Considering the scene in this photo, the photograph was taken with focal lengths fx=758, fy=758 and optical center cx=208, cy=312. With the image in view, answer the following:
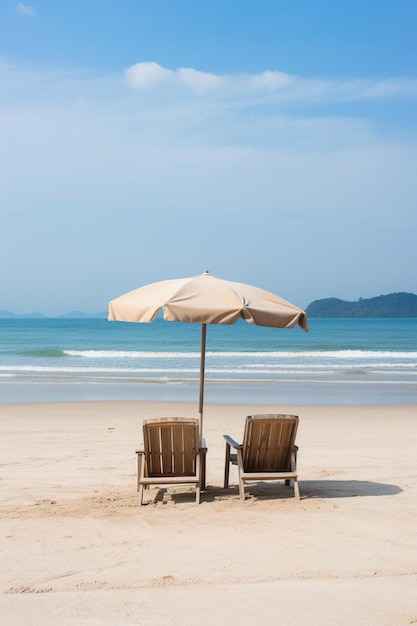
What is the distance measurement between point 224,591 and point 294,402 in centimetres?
1240

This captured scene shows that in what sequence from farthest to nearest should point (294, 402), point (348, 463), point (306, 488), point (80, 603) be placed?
point (294, 402) < point (348, 463) < point (306, 488) < point (80, 603)

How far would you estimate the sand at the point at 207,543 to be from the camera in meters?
4.46

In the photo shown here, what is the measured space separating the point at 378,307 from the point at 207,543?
115m

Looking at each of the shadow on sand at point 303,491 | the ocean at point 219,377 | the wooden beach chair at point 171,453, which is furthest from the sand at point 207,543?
the ocean at point 219,377

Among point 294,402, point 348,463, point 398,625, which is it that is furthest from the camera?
point 294,402

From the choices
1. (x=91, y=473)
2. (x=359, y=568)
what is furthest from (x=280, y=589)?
(x=91, y=473)

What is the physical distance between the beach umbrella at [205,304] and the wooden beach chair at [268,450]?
3.08 feet

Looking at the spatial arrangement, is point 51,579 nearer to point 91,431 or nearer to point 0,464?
point 0,464

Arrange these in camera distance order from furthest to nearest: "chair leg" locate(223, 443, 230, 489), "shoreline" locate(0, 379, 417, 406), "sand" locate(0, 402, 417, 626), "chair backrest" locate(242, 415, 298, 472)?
"shoreline" locate(0, 379, 417, 406) < "chair leg" locate(223, 443, 230, 489) < "chair backrest" locate(242, 415, 298, 472) < "sand" locate(0, 402, 417, 626)

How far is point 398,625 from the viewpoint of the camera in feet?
13.8

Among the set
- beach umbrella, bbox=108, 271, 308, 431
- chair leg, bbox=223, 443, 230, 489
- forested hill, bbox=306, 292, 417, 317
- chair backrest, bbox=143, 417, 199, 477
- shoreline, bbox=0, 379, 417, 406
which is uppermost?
forested hill, bbox=306, 292, 417, 317

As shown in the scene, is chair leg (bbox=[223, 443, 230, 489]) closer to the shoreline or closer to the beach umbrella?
the beach umbrella

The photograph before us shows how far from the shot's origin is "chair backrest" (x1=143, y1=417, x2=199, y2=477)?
7.09m

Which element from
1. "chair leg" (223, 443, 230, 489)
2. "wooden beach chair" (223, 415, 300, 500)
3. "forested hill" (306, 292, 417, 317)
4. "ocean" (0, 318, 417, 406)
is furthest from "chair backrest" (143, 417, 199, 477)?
"forested hill" (306, 292, 417, 317)
